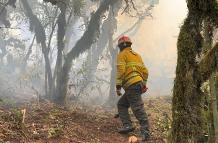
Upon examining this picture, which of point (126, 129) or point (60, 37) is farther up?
point (60, 37)

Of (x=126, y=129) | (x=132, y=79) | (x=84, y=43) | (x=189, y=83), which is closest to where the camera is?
(x=189, y=83)

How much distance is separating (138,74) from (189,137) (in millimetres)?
4389

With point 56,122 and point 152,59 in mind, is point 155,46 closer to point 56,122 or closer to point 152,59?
point 152,59

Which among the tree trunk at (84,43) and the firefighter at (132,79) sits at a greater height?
the tree trunk at (84,43)

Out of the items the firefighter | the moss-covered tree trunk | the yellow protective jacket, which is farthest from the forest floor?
the moss-covered tree trunk

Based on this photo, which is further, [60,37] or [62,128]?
[60,37]

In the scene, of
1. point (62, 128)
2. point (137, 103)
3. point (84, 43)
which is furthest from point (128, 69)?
point (84, 43)

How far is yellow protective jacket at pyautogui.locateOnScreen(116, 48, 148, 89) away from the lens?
9.95 metres

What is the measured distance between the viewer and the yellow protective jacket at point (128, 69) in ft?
32.7

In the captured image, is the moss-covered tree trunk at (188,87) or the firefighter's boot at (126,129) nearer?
the moss-covered tree trunk at (188,87)

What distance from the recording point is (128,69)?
998 centimetres

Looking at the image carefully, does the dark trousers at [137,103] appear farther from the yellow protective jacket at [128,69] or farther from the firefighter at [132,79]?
the yellow protective jacket at [128,69]

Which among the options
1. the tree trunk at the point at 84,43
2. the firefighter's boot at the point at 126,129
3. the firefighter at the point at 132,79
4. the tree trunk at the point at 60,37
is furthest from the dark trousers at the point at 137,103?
the tree trunk at the point at 60,37

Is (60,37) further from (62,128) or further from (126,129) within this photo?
(62,128)
